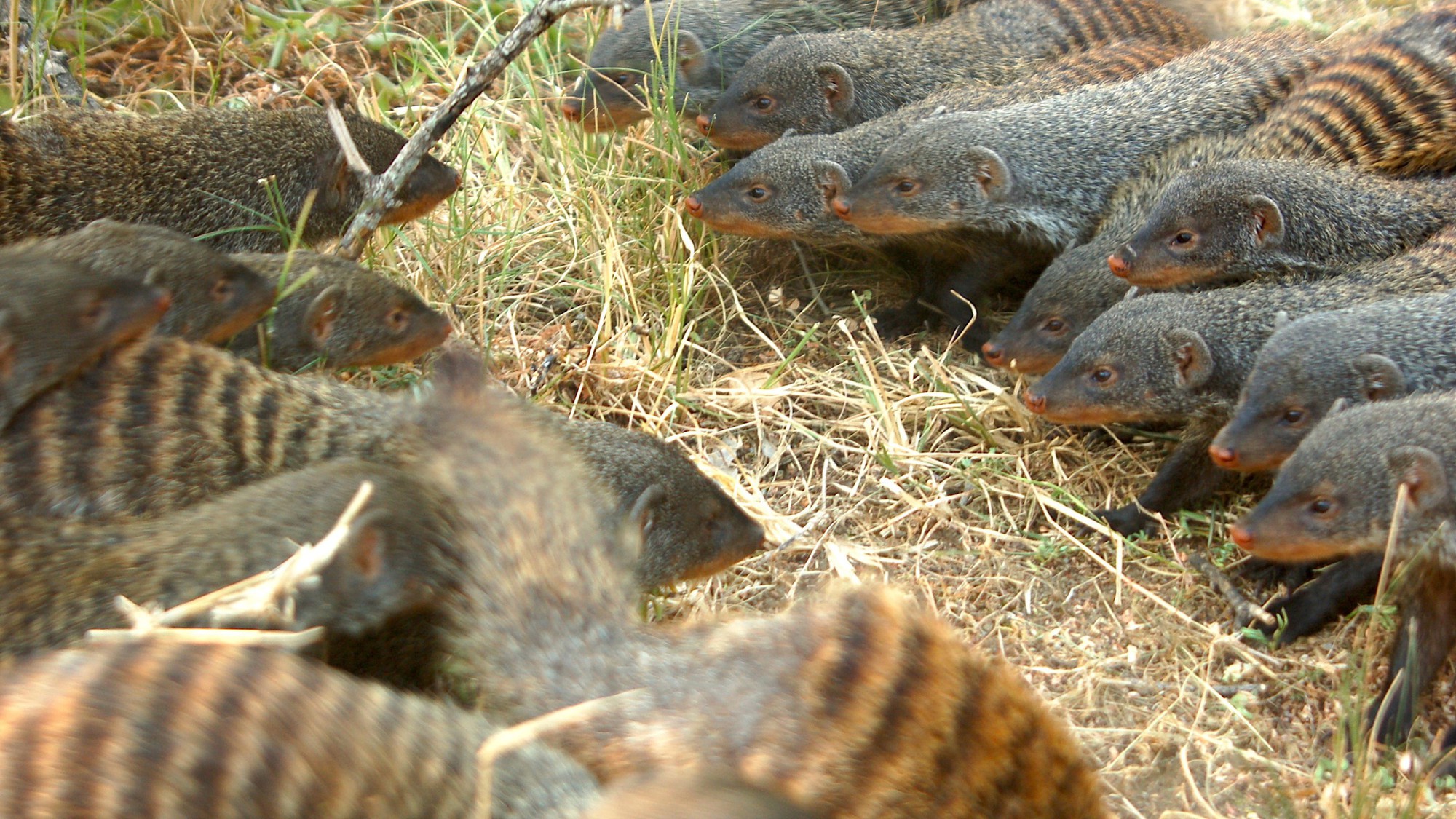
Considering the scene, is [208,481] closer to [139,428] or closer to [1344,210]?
[139,428]

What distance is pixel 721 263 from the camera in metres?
3.97

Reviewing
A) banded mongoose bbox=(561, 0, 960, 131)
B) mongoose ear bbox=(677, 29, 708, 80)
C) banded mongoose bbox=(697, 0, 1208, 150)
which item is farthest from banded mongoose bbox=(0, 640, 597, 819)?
mongoose ear bbox=(677, 29, 708, 80)

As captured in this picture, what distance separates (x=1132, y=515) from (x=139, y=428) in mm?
2154

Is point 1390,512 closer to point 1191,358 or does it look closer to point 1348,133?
point 1191,358

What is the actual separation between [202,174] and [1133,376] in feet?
7.83

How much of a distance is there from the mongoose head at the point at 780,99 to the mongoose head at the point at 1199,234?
1281mm

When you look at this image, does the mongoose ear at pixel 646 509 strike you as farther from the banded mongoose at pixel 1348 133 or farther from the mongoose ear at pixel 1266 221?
the mongoose ear at pixel 1266 221

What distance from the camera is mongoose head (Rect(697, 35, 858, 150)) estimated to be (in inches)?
166

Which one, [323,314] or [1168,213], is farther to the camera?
[1168,213]

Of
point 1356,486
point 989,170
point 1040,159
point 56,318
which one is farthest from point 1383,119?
point 56,318

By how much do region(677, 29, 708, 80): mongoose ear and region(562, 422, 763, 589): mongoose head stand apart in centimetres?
227

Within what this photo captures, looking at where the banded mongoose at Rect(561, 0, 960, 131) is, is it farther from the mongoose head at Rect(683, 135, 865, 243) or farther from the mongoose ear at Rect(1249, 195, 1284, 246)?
the mongoose ear at Rect(1249, 195, 1284, 246)

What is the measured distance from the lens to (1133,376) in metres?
3.09

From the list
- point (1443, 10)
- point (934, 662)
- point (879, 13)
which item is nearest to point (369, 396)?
point (934, 662)
